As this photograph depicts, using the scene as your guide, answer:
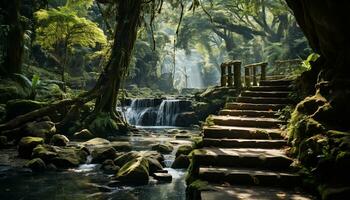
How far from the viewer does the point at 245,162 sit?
6.66 m

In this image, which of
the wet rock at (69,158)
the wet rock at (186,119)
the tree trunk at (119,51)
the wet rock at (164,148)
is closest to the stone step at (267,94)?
the wet rock at (164,148)

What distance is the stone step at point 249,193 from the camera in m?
5.24

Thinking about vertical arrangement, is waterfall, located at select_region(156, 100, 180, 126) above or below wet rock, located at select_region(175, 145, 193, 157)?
above

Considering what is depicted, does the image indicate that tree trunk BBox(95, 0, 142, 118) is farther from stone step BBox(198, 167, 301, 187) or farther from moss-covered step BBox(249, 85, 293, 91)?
stone step BBox(198, 167, 301, 187)

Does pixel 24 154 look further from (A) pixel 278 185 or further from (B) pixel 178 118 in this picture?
(B) pixel 178 118

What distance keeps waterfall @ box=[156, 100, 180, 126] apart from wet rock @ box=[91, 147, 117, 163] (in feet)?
47.2

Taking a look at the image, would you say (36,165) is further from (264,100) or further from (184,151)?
(264,100)

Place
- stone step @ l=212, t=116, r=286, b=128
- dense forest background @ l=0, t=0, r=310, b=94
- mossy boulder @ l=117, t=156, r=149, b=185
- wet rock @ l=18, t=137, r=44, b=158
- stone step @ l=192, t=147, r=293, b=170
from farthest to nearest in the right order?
dense forest background @ l=0, t=0, r=310, b=94 < wet rock @ l=18, t=137, r=44, b=158 < stone step @ l=212, t=116, r=286, b=128 < mossy boulder @ l=117, t=156, r=149, b=185 < stone step @ l=192, t=147, r=293, b=170

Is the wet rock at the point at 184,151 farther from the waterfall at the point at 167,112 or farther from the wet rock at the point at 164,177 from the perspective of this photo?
the waterfall at the point at 167,112

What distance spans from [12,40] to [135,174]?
38.7 ft

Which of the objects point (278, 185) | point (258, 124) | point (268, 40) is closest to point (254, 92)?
point (258, 124)

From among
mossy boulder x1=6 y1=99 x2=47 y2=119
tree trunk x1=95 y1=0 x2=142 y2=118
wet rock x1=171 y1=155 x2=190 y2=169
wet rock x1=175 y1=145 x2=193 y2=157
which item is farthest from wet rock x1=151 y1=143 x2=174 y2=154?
mossy boulder x1=6 y1=99 x2=47 y2=119

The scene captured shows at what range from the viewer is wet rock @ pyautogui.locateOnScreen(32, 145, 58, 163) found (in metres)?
10.7

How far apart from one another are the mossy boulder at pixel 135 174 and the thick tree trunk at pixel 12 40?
10.9m
